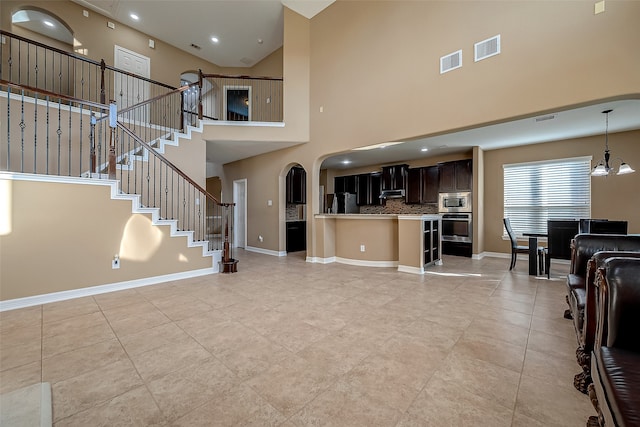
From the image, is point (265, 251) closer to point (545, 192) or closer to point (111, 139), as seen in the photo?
point (111, 139)

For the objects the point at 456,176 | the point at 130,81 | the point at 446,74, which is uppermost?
the point at 130,81

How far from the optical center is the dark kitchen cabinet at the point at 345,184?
8781mm

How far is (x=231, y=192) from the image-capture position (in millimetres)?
8305

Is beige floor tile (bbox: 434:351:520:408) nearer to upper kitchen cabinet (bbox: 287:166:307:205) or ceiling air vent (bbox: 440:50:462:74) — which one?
ceiling air vent (bbox: 440:50:462:74)

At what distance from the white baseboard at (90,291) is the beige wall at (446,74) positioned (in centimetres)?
264

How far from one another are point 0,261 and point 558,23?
693 cm

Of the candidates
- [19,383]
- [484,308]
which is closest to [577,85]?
[484,308]

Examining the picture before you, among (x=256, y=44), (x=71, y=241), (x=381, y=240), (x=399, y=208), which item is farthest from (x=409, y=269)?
(x=256, y=44)

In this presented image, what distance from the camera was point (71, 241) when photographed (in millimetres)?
3447

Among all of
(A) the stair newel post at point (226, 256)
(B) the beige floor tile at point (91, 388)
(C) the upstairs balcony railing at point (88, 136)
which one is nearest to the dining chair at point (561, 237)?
(A) the stair newel post at point (226, 256)

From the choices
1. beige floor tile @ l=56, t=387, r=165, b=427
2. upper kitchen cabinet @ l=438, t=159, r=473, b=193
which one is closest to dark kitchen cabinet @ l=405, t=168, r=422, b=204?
upper kitchen cabinet @ l=438, t=159, r=473, b=193

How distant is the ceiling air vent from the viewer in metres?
3.85

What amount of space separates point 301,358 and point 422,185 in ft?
21.0

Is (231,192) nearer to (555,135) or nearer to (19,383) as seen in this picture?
(19,383)
